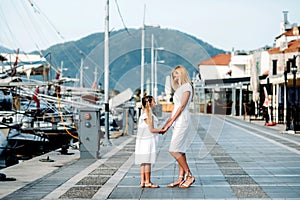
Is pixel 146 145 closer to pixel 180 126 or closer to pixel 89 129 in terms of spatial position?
pixel 180 126

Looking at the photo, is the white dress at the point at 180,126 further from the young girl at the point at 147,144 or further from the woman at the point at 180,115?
the young girl at the point at 147,144

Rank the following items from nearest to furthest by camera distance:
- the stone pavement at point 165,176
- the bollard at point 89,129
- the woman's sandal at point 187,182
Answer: the stone pavement at point 165,176, the woman's sandal at point 187,182, the bollard at point 89,129

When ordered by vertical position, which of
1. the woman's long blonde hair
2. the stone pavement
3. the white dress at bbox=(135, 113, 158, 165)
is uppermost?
the woman's long blonde hair

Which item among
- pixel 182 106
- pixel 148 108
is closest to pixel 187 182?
pixel 182 106

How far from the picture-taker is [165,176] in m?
12.0

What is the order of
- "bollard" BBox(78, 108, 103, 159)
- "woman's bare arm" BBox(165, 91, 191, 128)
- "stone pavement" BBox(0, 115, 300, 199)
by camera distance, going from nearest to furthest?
"stone pavement" BBox(0, 115, 300, 199), "woman's bare arm" BBox(165, 91, 191, 128), "bollard" BBox(78, 108, 103, 159)

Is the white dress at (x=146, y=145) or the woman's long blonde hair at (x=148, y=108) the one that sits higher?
the woman's long blonde hair at (x=148, y=108)

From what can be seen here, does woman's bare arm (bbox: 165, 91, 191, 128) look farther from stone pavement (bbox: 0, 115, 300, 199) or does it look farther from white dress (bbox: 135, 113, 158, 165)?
stone pavement (bbox: 0, 115, 300, 199)

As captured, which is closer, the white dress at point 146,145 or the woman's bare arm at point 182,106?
the woman's bare arm at point 182,106

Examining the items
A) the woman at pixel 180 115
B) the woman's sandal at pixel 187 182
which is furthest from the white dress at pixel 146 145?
the woman's sandal at pixel 187 182

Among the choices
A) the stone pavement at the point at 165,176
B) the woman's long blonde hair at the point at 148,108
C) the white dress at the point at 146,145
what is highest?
the woman's long blonde hair at the point at 148,108

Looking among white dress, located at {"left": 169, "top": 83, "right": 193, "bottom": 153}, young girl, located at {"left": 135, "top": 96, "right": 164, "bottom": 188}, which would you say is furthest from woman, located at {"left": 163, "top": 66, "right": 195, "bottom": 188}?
young girl, located at {"left": 135, "top": 96, "right": 164, "bottom": 188}

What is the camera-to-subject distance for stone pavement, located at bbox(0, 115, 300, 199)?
31.9ft

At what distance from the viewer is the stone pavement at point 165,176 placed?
973 centimetres
